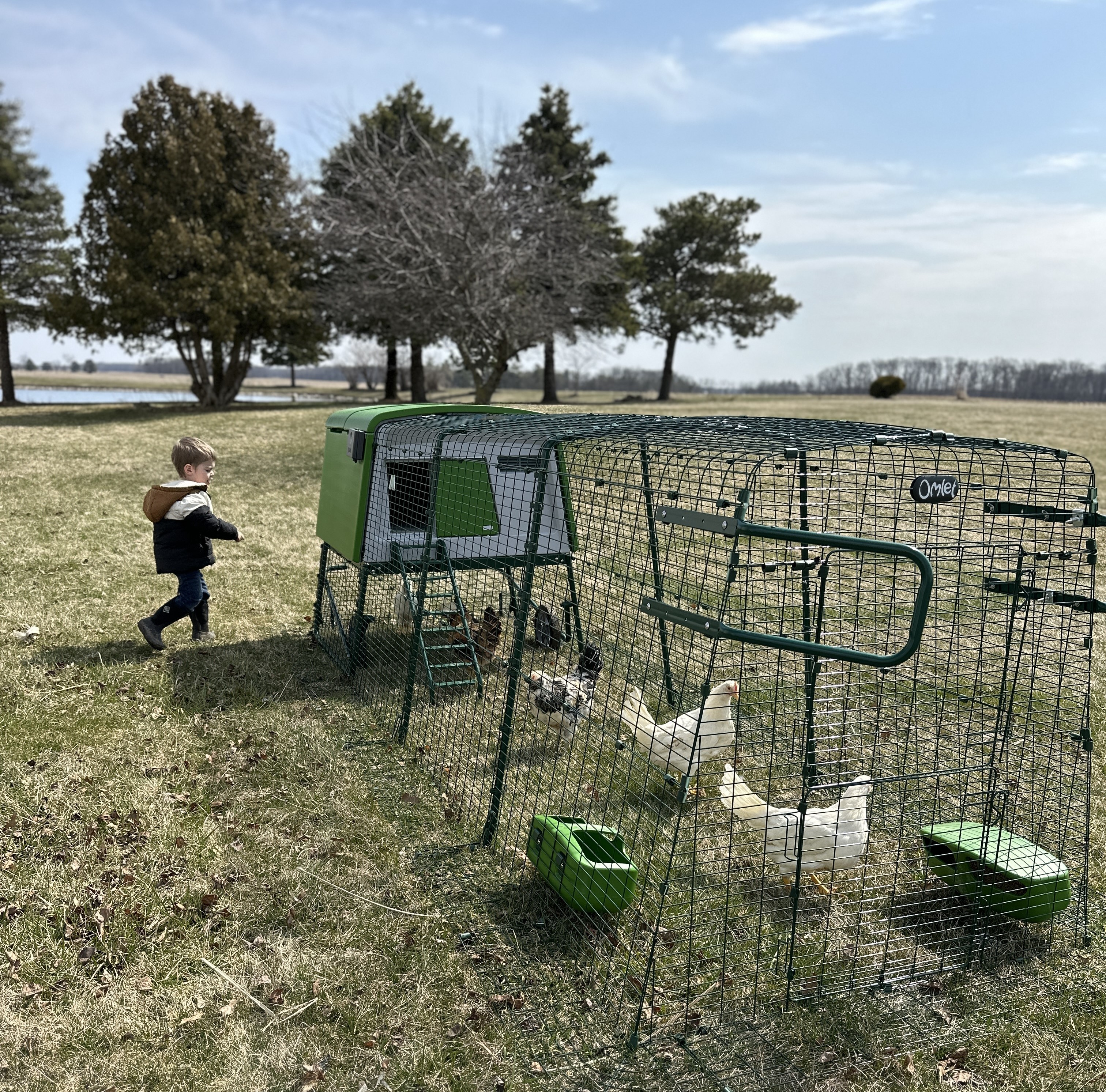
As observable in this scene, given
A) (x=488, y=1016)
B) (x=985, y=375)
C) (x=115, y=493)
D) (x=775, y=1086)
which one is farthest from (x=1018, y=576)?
(x=985, y=375)

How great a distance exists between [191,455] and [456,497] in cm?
220

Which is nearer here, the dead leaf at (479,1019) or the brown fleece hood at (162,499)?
the dead leaf at (479,1019)

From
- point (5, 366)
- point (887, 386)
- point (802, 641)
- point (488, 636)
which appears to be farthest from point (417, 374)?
point (802, 641)

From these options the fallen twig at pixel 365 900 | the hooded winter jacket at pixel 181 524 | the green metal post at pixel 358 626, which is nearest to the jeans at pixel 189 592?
the hooded winter jacket at pixel 181 524

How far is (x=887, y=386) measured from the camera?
42.2m

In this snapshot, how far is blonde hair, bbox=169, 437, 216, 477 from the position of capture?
6152 millimetres

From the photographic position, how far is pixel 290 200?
27688mm

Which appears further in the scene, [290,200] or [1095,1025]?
[290,200]

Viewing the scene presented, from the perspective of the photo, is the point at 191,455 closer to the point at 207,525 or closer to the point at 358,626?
the point at 207,525

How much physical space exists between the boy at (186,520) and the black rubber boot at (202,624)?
1.01 feet

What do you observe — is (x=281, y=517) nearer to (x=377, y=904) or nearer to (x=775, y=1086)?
(x=377, y=904)

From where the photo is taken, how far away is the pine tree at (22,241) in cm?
3044

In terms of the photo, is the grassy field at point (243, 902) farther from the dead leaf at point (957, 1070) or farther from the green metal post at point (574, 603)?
the green metal post at point (574, 603)

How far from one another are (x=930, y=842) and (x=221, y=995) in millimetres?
2974
